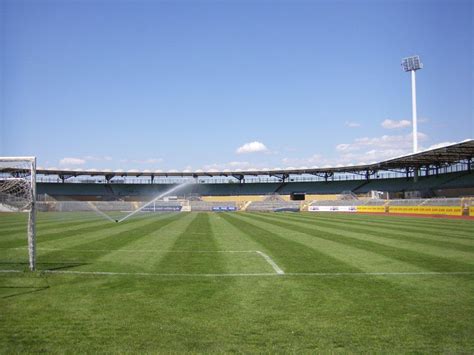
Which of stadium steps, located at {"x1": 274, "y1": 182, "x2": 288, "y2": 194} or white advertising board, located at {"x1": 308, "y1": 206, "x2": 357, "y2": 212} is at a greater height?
stadium steps, located at {"x1": 274, "y1": 182, "x2": 288, "y2": 194}

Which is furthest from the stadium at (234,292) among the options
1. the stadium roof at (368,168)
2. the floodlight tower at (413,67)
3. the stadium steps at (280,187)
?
the stadium steps at (280,187)

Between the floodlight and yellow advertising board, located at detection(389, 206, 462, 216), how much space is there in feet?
102

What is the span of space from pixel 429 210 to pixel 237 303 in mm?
44931

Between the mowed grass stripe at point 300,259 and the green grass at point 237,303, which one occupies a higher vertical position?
the green grass at point 237,303

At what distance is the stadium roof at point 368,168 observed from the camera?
2073 inches

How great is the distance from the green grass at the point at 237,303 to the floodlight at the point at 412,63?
67.5 m

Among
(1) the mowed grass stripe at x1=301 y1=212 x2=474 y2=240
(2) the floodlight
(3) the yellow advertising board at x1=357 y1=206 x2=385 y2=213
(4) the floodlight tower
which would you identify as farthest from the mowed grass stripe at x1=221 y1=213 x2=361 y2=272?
(2) the floodlight

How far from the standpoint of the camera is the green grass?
5297mm

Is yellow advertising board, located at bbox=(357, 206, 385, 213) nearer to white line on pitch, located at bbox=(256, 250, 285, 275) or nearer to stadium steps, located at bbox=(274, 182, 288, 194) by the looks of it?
stadium steps, located at bbox=(274, 182, 288, 194)

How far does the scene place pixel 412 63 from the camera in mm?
72375

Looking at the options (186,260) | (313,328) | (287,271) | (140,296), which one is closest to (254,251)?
(186,260)

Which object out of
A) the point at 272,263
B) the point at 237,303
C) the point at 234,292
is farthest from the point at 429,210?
the point at 237,303

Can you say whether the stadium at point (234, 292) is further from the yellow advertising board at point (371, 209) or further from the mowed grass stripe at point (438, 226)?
the yellow advertising board at point (371, 209)

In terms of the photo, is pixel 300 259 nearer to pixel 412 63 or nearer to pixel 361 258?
pixel 361 258
